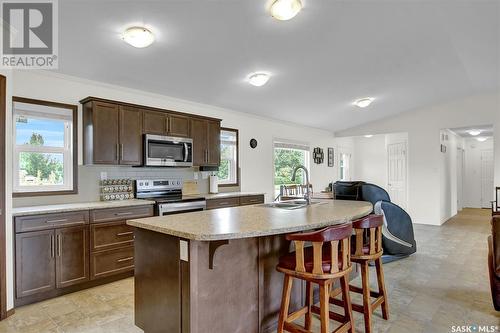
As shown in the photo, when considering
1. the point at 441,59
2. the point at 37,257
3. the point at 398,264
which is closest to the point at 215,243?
the point at 37,257

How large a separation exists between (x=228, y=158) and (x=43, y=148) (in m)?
2.83

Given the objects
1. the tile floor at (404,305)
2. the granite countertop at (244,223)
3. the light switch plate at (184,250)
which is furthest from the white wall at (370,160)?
the light switch plate at (184,250)

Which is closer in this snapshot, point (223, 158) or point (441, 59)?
point (441, 59)

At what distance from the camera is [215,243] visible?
1.79m

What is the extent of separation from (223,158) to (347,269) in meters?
3.64

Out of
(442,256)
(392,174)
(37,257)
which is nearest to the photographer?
(37,257)

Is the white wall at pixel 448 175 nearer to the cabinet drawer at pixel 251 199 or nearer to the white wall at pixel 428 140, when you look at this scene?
the white wall at pixel 428 140

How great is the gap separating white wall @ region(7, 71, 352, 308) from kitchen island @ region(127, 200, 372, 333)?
4.83ft

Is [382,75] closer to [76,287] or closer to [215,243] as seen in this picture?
[215,243]

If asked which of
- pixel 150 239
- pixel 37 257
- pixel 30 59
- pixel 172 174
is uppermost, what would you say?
pixel 30 59

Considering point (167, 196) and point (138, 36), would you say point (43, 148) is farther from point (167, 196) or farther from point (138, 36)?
point (138, 36)

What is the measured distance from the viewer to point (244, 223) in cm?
198

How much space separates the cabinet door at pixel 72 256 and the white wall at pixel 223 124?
391 mm

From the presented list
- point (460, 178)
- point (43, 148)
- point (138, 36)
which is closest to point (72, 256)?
point (43, 148)
